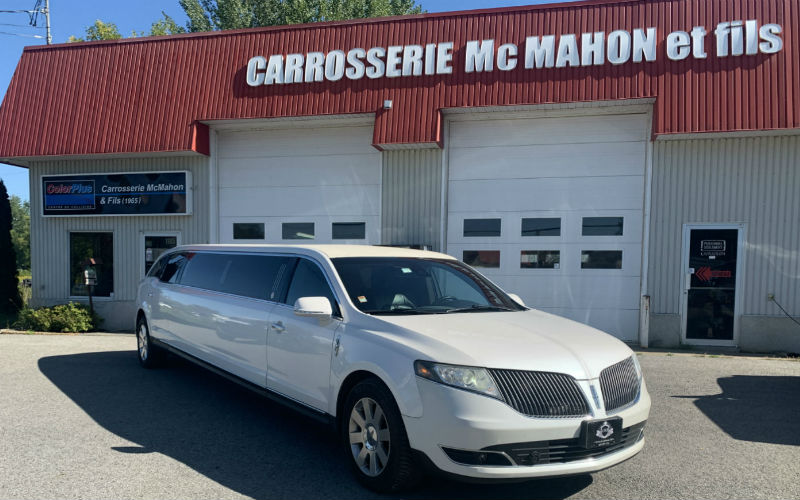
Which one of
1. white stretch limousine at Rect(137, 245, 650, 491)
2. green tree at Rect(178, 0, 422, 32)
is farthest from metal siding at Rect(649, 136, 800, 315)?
green tree at Rect(178, 0, 422, 32)

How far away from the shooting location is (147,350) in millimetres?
7820

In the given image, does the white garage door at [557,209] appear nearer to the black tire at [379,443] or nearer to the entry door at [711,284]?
the entry door at [711,284]

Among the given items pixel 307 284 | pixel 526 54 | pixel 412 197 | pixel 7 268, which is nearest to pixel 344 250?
pixel 307 284

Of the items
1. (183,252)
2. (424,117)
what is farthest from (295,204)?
(183,252)

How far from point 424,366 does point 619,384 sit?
138 centimetres

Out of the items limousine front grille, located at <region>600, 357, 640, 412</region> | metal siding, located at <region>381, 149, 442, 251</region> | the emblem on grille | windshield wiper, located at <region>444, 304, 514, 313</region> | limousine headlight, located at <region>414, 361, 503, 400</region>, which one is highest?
metal siding, located at <region>381, 149, 442, 251</region>

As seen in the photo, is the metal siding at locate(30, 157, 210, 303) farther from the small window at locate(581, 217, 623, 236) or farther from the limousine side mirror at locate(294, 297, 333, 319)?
the limousine side mirror at locate(294, 297, 333, 319)

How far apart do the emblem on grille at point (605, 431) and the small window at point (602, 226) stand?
7899 mm

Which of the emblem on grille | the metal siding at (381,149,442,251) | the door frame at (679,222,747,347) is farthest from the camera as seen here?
the metal siding at (381,149,442,251)

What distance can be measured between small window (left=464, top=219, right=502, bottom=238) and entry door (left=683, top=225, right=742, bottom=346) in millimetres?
3502

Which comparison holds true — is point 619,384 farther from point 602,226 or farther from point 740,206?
point 740,206

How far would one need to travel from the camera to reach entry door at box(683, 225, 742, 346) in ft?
33.8

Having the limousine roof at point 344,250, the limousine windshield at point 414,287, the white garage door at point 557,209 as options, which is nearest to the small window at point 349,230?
the white garage door at point 557,209

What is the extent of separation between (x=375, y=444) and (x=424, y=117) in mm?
8117
